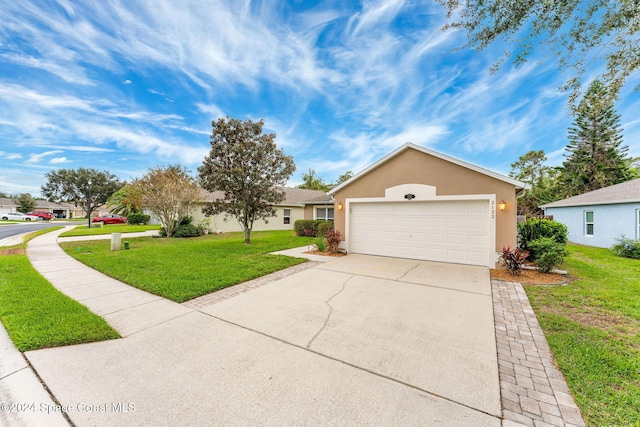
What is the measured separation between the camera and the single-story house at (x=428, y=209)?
771 cm

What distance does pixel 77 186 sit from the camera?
119 feet

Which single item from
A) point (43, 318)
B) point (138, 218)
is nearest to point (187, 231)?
point (43, 318)

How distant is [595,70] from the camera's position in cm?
452

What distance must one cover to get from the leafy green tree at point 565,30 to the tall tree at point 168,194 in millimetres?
15462

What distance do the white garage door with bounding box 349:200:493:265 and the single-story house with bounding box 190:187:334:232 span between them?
6.91 meters

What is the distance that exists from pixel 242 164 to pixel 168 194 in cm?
643

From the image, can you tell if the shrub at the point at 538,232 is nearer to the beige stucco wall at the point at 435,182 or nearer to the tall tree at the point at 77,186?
the beige stucco wall at the point at 435,182

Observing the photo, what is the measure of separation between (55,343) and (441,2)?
26.9 ft

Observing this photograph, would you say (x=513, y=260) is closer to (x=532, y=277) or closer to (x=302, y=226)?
(x=532, y=277)

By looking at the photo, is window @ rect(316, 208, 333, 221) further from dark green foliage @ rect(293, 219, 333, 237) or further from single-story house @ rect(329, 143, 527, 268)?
single-story house @ rect(329, 143, 527, 268)

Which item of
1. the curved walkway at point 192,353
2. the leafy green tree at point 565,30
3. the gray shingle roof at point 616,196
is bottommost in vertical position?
the curved walkway at point 192,353

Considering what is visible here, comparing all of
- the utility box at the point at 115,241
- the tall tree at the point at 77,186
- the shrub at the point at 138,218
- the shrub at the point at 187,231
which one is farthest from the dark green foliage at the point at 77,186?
the utility box at the point at 115,241

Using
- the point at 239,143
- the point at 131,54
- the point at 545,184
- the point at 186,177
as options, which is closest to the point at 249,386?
the point at 239,143

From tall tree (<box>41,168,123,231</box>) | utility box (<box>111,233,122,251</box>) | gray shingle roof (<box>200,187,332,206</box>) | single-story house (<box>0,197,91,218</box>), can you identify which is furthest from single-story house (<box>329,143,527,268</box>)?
single-story house (<box>0,197,91,218</box>)
